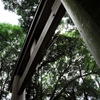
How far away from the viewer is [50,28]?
1769 mm

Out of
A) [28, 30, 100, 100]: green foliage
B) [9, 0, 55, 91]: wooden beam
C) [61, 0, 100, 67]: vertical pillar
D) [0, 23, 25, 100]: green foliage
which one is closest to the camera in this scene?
[61, 0, 100, 67]: vertical pillar

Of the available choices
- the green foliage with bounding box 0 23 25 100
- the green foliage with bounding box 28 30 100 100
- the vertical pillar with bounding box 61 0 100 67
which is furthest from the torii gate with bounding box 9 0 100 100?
the green foliage with bounding box 0 23 25 100

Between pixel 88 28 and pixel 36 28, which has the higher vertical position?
pixel 36 28

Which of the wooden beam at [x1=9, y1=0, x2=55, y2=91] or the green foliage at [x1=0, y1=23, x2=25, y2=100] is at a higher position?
the green foliage at [x1=0, y1=23, x2=25, y2=100]

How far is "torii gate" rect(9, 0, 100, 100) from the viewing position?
0.68m

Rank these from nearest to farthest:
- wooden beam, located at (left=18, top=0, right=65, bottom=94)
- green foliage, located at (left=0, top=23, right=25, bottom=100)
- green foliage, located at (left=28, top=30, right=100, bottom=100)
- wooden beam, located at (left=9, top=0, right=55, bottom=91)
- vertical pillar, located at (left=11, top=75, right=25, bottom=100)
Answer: wooden beam, located at (left=18, top=0, right=65, bottom=94), wooden beam, located at (left=9, top=0, right=55, bottom=91), vertical pillar, located at (left=11, top=75, right=25, bottom=100), green foliage, located at (left=28, top=30, right=100, bottom=100), green foliage, located at (left=0, top=23, right=25, bottom=100)

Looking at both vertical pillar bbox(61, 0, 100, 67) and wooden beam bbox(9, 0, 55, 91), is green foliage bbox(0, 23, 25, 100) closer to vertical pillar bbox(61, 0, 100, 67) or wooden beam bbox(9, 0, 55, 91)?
wooden beam bbox(9, 0, 55, 91)

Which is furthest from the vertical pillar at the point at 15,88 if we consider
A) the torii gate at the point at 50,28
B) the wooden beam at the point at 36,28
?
the wooden beam at the point at 36,28

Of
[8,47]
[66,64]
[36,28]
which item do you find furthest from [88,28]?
[8,47]

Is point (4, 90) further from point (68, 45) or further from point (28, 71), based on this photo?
point (28, 71)

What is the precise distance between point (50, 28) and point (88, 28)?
3.57 feet

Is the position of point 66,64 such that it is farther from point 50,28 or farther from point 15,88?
point 50,28

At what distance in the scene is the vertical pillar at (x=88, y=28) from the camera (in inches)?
25.6

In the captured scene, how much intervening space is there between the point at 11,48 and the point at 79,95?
6969mm
